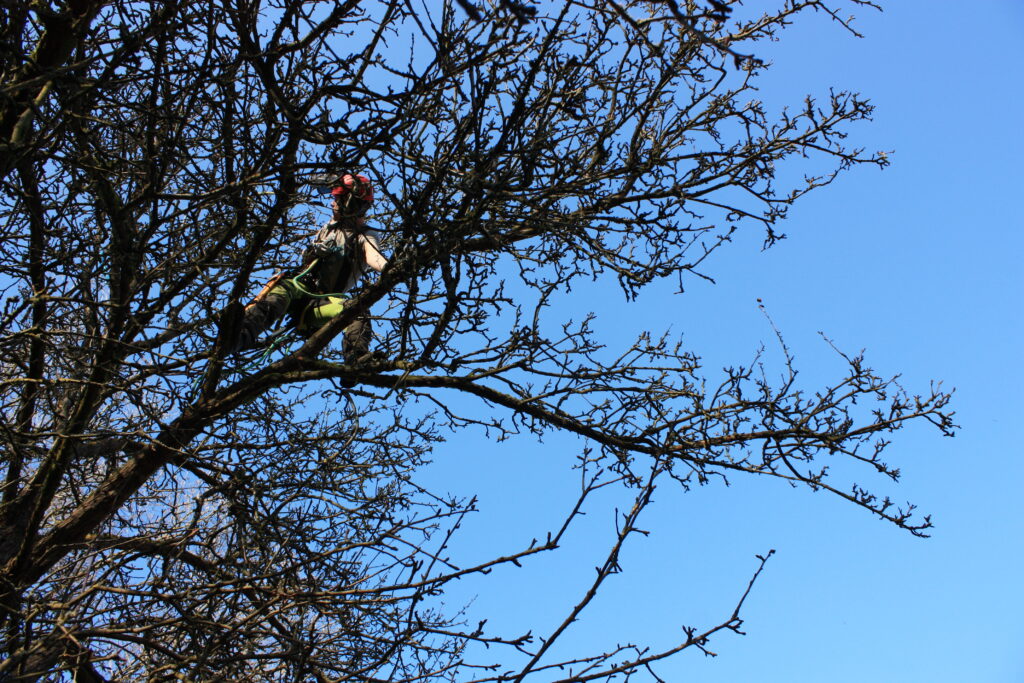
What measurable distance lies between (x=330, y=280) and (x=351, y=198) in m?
0.76

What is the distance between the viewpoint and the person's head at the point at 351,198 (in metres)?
5.00

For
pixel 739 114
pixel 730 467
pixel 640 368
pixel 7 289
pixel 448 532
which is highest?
pixel 739 114

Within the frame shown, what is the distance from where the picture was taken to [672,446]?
5254 mm

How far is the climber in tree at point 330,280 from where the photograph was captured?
5.11 meters

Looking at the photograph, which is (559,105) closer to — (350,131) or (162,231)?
(350,131)

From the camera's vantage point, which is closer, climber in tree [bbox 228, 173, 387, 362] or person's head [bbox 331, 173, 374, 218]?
person's head [bbox 331, 173, 374, 218]

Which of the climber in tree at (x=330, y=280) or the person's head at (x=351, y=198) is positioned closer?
the person's head at (x=351, y=198)

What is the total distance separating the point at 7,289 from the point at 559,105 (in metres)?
3.60

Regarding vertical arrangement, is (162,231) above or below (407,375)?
above

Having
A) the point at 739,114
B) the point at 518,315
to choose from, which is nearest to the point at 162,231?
the point at 518,315

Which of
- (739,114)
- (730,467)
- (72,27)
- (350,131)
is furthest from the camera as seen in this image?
(739,114)

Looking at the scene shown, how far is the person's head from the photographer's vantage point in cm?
500

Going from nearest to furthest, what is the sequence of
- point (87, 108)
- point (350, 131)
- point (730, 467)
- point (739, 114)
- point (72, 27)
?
point (350, 131), point (72, 27), point (87, 108), point (730, 467), point (739, 114)

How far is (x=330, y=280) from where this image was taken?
579 centimetres
